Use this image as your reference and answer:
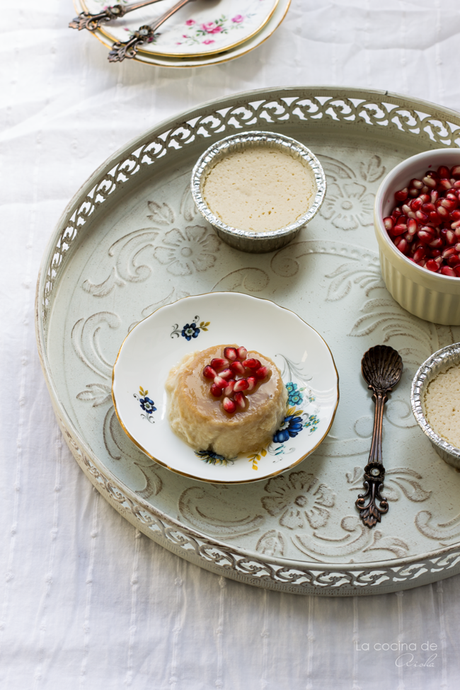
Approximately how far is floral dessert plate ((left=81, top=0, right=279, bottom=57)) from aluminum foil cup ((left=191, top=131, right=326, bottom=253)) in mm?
642

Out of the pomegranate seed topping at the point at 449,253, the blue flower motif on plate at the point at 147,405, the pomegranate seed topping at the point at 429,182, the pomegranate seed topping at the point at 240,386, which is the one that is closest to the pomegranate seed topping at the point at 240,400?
the pomegranate seed topping at the point at 240,386

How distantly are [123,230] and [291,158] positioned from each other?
1.94 ft

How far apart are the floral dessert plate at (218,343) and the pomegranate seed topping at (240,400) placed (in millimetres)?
136

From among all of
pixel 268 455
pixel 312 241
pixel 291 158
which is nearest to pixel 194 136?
pixel 291 158

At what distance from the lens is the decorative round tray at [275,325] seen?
1657mm

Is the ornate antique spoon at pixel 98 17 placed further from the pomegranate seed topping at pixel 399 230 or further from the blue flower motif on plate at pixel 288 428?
the blue flower motif on plate at pixel 288 428

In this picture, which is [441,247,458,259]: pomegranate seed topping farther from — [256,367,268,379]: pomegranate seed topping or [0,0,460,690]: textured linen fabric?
[0,0,460,690]: textured linen fabric

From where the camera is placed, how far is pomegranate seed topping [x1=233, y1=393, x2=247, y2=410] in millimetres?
1729

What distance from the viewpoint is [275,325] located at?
1960 mm

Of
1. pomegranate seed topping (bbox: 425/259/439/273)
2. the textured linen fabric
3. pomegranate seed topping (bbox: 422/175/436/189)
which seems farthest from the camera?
pomegranate seed topping (bbox: 422/175/436/189)

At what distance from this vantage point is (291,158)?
7.25 ft

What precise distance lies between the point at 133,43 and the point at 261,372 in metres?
1.55

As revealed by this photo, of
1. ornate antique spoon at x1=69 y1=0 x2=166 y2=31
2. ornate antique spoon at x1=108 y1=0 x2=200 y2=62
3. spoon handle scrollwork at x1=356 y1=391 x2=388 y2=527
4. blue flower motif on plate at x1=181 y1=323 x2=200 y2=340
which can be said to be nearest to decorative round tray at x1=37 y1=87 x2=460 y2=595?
spoon handle scrollwork at x1=356 y1=391 x2=388 y2=527

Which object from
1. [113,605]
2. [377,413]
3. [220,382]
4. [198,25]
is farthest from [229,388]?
[198,25]
